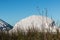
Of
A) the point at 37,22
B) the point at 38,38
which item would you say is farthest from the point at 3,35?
the point at 37,22

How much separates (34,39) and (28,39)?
0.29 metres

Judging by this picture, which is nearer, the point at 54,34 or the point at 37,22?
the point at 54,34

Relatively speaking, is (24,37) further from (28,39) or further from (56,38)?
(56,38)

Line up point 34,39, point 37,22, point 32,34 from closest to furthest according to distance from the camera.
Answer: point 34,39
point 32,34
point 37,22

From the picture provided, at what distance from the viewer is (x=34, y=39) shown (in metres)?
6.21

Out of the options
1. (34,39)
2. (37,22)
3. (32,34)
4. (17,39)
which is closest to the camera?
(34,39)

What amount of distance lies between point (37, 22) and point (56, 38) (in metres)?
4.72

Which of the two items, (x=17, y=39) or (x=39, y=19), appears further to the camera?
(x=39, y=19)

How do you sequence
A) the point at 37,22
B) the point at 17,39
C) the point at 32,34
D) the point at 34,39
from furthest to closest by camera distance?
the point at 37,22, the point at 32,34, the point at 17,39, the point at 34,39

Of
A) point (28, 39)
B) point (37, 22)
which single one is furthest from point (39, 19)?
point (28, 39)

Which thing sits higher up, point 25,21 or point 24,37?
point 25,21

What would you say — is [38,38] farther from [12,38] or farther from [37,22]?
[37,22]

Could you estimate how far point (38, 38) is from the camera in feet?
21.0

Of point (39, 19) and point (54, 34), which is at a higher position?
point (39, 19)
